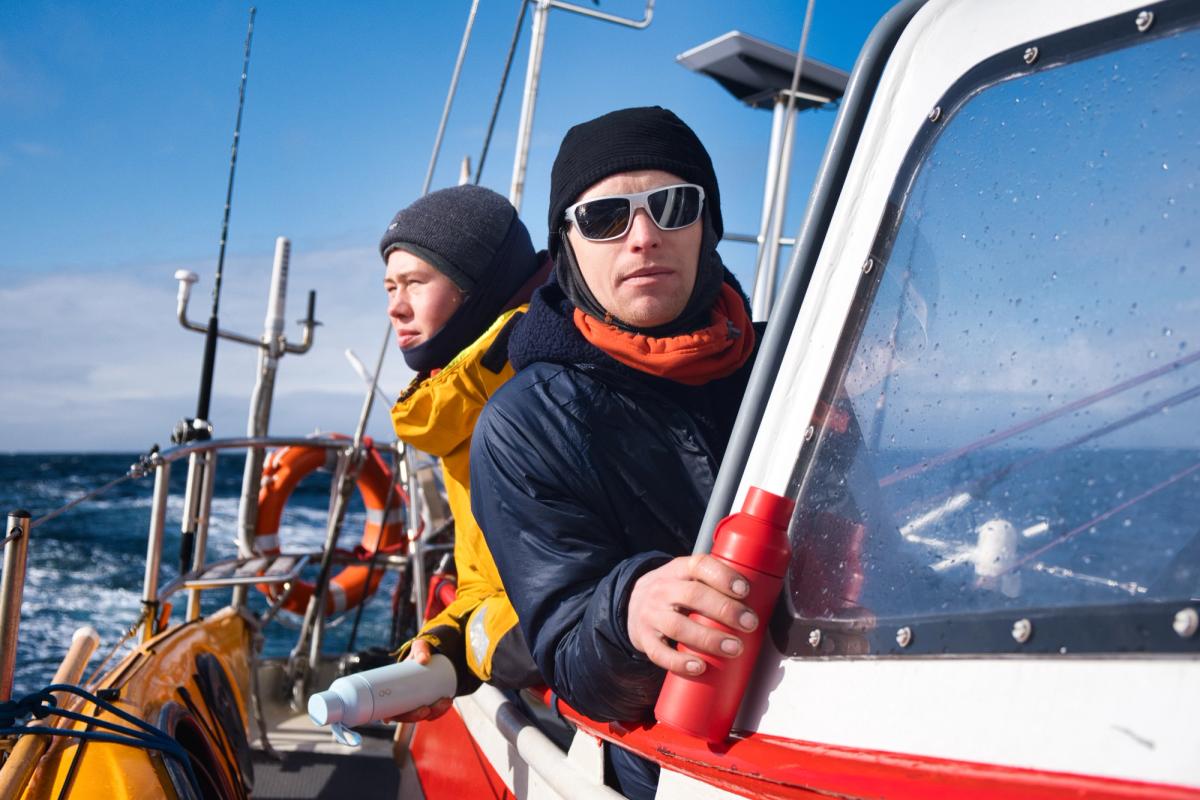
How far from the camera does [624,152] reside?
5.16ft

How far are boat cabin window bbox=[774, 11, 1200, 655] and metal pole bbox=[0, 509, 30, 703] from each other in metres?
1.65

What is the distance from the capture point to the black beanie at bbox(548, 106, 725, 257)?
157 centimetres

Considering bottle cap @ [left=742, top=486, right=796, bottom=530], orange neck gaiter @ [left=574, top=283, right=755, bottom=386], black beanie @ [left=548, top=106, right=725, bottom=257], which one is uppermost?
black beanie @ [left=548, top=106, right=725, bottom=257]

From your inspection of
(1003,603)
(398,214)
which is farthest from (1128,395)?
(398,214)

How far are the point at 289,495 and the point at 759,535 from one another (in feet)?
19.5

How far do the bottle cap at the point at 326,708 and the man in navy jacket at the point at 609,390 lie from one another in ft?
1.16

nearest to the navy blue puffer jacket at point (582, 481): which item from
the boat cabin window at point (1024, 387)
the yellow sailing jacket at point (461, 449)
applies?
the boat cabin window at point (1024, 387)

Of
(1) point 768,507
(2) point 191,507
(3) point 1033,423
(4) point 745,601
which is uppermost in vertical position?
(3) point 1033,423

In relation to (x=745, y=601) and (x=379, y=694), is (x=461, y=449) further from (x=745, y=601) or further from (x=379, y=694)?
(x=745, y=601)

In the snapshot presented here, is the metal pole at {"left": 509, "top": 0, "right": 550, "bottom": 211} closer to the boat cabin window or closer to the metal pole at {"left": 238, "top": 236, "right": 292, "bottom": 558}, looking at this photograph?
the metal pole at {"left": 238, "top": 236, "right": 292, "bottom": 558}

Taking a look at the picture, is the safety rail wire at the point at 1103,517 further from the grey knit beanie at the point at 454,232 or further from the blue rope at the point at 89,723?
the grey knit beanie at the point at 454,232

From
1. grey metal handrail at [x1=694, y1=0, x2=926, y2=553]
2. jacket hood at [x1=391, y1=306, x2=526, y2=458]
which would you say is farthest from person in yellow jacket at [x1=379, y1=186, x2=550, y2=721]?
grey metal handrail at [x1=694, y1=0, x2=926, y2=553]

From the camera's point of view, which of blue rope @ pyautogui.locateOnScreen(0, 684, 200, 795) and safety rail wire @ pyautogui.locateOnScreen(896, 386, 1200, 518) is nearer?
safety rail wire @ pyautogui.locateOnScreen(896, 386, 1200, 518)

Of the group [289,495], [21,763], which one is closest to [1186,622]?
[21,763]
